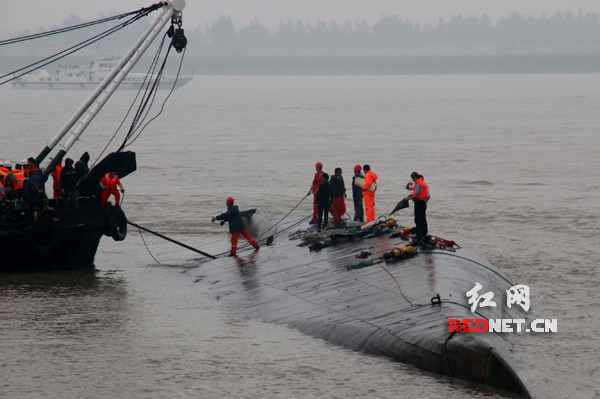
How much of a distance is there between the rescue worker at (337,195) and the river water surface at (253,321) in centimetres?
458

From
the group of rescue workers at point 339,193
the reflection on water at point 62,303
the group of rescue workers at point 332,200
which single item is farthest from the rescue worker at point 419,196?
the reflection on water at point 62,303

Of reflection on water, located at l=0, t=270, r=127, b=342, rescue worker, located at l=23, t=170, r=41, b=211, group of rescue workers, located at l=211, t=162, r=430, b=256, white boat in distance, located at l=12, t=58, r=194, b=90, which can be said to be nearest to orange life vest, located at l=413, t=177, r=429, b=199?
group of rescue workers, located at l=211, t=162, r=430, b=256

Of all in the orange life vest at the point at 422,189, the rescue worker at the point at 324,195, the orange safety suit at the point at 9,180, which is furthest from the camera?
the rescue worker at the point at 324,195

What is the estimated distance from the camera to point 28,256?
21.7m

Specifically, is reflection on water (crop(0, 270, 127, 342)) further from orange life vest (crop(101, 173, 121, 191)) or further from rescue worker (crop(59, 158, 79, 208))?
orange life vest (crop(101, 173, 121, 191))

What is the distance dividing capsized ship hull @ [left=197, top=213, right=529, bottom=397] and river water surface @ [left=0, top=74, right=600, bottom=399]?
37 centimetres

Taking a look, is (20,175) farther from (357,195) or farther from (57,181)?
(357,195)

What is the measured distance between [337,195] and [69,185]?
8024mm

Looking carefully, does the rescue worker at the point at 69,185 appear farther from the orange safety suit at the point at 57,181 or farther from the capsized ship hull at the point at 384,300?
the capsized ship hull at the point at 384,300

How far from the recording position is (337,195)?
24.0 meters

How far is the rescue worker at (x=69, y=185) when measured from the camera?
22.0 metres

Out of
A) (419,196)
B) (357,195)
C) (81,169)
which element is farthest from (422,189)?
(81,169)

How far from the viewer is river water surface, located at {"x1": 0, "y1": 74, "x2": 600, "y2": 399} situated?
14.1 meters

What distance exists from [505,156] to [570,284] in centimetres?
3410
